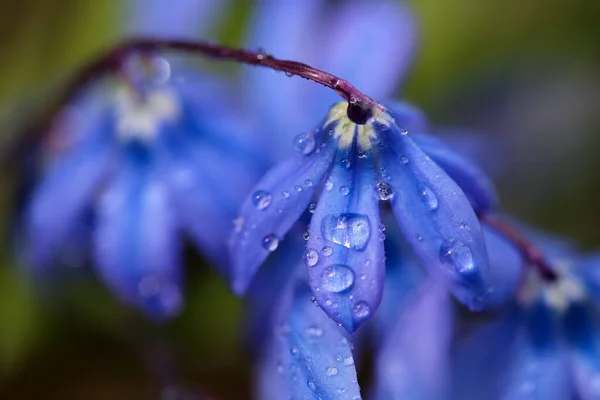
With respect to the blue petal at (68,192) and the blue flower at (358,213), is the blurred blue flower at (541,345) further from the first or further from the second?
the blue petal at (68,192)

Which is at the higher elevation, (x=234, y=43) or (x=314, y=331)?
(x=234, y=43)

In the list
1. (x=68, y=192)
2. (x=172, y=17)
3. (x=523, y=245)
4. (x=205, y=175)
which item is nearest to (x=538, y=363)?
(x=523, y=245)

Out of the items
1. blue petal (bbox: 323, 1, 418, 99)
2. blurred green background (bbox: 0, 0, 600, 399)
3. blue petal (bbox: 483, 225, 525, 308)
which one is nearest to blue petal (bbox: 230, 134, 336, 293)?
blue petal (bbox: 483, 225, 525, 308)

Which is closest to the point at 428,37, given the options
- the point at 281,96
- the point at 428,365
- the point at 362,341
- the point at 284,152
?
the point at 281,96

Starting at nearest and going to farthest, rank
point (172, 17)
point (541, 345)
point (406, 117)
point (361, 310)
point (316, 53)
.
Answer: point (361, 310) → point (406, 117) → point (541, 345) → point (316, 53) → point (172, 17)

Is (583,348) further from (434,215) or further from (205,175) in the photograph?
(205,175)

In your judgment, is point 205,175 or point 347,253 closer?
point 347,253

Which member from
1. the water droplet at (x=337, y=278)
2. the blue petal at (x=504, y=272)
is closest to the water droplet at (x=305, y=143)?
the water droplet at (x=337, y=278)
